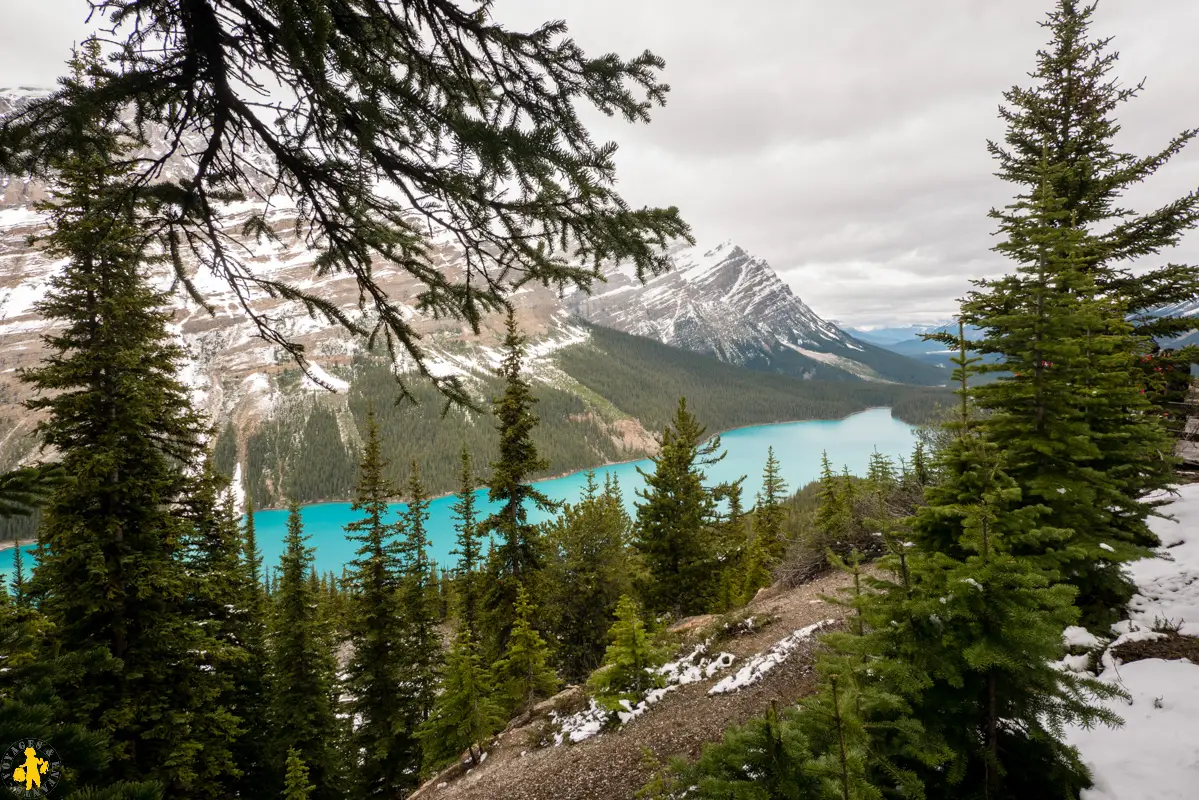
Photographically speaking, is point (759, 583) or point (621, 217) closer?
point (621, 217)

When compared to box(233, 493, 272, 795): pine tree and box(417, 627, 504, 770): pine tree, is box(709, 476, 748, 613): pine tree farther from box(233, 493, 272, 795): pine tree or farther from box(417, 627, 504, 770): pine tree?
box(233, 493, 272, 795): pine tree

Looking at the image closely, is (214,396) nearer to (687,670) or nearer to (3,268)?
(3,268)

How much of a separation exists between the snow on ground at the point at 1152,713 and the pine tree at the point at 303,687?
57.4 ft

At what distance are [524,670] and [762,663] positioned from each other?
28.5 ft

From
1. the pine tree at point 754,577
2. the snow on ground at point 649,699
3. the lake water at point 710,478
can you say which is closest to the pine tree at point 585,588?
the pine tree at point 754,577

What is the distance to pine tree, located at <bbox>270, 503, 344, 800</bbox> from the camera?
48.6 ft

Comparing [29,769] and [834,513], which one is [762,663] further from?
[834,513]

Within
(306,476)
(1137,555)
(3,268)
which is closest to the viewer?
(1137,555)

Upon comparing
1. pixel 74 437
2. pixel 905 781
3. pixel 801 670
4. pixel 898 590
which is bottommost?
pixel 801 670

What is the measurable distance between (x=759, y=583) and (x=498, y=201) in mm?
22743

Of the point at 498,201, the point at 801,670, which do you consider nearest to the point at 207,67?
the point at 498,201

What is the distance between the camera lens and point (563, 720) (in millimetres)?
10812

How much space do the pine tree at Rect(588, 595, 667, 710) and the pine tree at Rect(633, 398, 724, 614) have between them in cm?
819

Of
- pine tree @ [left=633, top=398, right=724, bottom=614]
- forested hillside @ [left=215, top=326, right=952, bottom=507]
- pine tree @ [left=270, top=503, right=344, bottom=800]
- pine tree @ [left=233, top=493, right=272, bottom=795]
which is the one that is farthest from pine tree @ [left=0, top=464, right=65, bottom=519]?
forested hillside @ [left=215, top=326, right=952, bottom=507]
